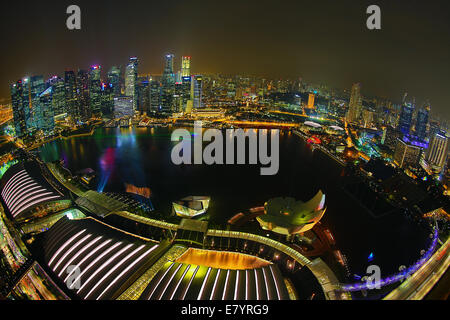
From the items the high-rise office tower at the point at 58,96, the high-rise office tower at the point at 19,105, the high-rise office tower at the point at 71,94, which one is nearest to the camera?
the high-rise office tower at the point at 19,105

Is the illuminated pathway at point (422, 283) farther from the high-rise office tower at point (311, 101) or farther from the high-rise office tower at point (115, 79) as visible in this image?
the high-rise office tower at point (311, 101)

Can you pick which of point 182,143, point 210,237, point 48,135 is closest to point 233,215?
point 210,237

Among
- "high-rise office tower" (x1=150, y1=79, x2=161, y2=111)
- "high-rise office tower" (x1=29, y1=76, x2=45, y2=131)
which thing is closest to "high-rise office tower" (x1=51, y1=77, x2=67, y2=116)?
"high-rise office tower" (x1=29, y1=76, x2=45, y2=131)

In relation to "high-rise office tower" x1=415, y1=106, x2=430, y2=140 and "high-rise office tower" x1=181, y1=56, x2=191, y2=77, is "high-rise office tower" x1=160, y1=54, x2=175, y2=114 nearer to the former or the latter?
"high-rise office tower" x1=181, y1=56, x2=191, y2=77

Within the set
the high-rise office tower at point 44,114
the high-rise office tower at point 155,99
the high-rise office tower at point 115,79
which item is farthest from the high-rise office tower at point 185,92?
the high-rise office tower at point 44,114

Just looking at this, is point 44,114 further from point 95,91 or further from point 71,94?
point 95,91

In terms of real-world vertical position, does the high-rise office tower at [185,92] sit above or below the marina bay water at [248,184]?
above
